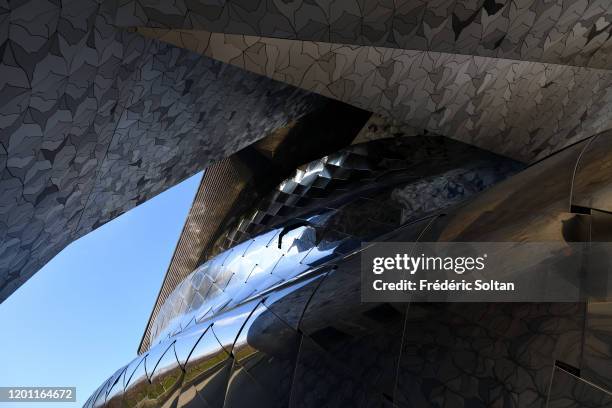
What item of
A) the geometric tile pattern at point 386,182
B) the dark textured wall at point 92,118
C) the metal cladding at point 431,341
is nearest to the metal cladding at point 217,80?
the dark textured wall at point 92,118

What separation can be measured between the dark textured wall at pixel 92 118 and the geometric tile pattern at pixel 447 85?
0.40 metres

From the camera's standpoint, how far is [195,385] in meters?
4.57

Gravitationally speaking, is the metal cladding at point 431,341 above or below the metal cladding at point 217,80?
below

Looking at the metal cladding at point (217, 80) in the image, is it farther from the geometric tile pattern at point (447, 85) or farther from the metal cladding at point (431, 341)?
the metal cladding at point (431, 341)

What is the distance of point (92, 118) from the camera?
144 inches

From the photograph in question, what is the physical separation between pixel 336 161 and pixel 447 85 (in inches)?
131

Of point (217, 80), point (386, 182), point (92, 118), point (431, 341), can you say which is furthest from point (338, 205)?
point (431, 341)

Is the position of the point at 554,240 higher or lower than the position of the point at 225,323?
lower

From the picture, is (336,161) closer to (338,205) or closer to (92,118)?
(338,205)

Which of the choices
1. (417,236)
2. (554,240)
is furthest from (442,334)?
(417,236)

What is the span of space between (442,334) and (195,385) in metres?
3.36

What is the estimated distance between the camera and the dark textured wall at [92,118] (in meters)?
2.84

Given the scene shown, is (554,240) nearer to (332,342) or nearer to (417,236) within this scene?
(417,236)

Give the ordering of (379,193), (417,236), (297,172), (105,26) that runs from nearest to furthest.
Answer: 1. (417,236)
2. (105,26)
3. (379,193)
4. (297,172)
